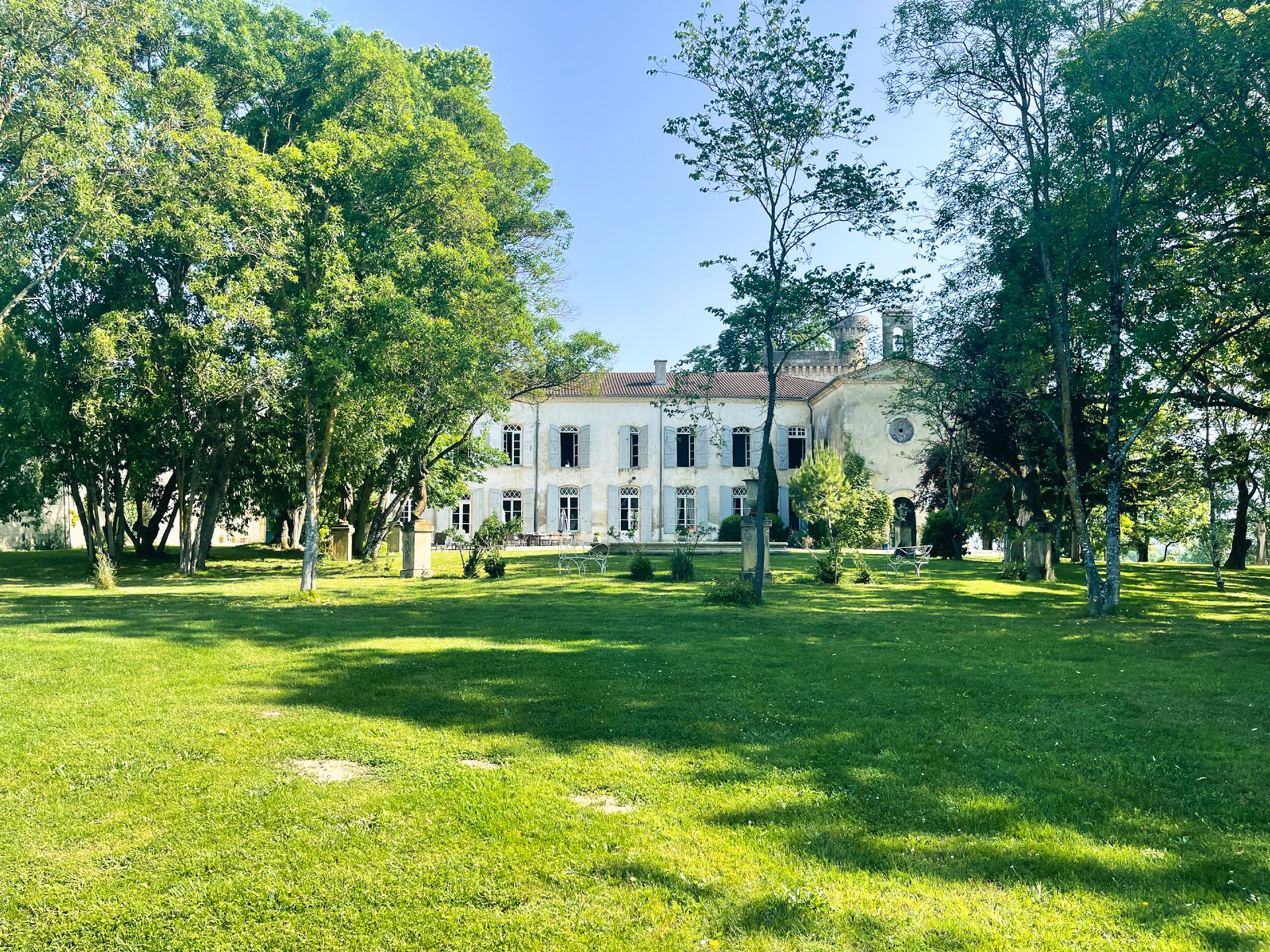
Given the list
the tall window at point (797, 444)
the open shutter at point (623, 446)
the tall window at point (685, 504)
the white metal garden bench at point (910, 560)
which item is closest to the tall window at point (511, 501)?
the open shutter at point (623, 446)

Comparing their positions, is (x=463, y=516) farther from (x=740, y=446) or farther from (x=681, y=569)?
(x=681, y=569)

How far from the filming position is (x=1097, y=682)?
279 inches

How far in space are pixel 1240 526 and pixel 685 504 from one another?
2036 centimetres

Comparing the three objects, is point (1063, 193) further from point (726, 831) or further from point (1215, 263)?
point (726, 831)

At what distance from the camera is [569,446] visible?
1437 inches

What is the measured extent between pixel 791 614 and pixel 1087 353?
1007 centimetres

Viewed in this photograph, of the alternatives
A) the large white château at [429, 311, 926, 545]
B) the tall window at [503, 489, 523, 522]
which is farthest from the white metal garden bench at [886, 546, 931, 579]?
the tall window at [503, 489, 523, 522]

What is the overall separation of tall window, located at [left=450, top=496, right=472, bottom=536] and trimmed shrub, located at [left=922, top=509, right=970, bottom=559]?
1972cm

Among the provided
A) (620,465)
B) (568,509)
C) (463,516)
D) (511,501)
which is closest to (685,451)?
(620,465)

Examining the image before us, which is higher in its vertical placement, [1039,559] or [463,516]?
[463,516]

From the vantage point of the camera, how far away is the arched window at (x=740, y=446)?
1437 inches

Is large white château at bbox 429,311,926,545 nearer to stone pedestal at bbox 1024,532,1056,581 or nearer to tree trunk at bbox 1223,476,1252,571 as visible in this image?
tree trunk at bbox 1223,476,1252,571

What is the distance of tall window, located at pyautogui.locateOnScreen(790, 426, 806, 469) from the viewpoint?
3734 centimetres

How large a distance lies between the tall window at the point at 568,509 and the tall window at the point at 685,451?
16.1 ft
